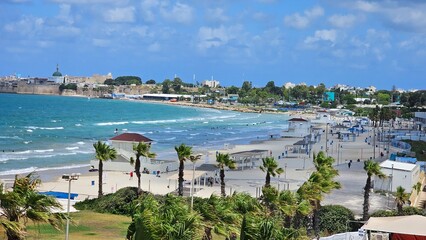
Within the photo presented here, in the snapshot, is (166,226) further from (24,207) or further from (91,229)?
(91,229)

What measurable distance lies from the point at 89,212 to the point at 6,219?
17.2 meters

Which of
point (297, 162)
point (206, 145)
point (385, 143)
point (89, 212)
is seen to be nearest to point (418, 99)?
point (385, 143)

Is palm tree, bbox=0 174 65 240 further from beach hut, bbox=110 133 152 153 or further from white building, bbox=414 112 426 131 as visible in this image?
white building, bbox=414 112 426 131

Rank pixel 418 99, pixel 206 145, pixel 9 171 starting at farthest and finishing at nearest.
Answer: pixel 418 99, pixel 206 145, pixel 9 171

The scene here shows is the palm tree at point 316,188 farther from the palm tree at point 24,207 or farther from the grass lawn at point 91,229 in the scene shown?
the palm tree at point 24,207

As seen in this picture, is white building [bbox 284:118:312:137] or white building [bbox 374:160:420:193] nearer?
white building [bbox 374:160:420:193]

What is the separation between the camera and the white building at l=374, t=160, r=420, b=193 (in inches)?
1619

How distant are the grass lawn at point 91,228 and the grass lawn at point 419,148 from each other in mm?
39786

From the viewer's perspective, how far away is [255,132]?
360 feet

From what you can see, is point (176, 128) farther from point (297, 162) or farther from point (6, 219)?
point (6, 219)

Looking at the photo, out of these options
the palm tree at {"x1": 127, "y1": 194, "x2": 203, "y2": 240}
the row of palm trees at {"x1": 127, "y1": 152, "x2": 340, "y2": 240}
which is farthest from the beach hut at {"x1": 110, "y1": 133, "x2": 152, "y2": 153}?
the palm tree at {"x1": 127, "y1": 194, "x2": 203, "y2": 240}

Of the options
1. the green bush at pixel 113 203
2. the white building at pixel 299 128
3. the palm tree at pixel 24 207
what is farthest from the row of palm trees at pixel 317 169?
the white building at pixel 299 128

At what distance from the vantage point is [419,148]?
71625 millimetres

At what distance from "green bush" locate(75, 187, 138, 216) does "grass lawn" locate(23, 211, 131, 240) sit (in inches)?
28.1
